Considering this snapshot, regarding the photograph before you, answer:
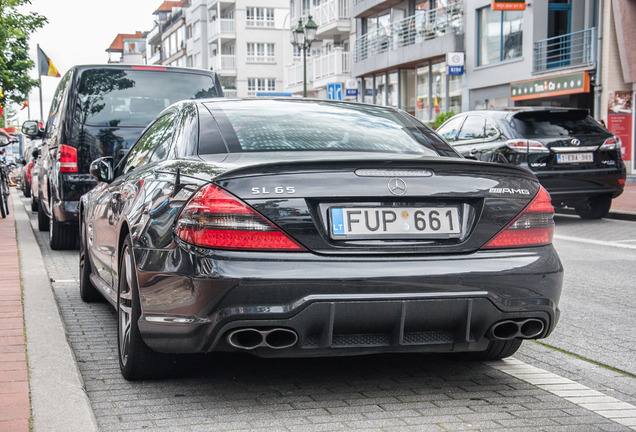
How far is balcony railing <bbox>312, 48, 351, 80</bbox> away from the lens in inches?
1848

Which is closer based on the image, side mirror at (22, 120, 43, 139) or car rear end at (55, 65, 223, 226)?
car rear end at (55, 65, 223, 226)

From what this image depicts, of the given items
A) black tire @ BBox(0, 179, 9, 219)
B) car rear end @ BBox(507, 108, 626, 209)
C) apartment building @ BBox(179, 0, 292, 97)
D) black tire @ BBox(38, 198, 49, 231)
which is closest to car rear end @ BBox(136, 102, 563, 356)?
car rear end @ BBox(507, 108, 626, 209)

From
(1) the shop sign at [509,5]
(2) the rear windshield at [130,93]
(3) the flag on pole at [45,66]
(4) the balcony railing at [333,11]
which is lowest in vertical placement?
(2) the rear windshield at [130,93]

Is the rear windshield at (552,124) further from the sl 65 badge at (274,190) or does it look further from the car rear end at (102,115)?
the sl 65 badge at (274,190)

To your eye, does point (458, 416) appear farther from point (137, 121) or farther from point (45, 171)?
point (45, 171)

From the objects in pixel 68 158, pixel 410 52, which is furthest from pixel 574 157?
pixel 410 52

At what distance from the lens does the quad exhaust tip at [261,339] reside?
148 inches

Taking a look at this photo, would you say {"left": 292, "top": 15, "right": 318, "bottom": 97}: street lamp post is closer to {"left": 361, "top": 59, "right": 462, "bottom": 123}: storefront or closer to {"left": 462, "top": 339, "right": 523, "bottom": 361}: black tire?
{"left": 361, "top": 59, "right": 462, "bottom": 123}: storefront

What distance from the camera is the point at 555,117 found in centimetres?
1380

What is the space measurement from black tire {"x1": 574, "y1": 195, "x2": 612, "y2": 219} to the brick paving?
9.76m

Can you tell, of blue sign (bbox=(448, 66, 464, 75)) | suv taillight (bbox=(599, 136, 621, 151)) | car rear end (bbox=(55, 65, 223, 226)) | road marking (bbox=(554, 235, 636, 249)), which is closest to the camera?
car rear end (bbox=(55, 65, 223, 226))

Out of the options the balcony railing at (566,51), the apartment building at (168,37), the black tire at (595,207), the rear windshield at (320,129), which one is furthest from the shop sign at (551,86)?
the apartment building at (168,37)

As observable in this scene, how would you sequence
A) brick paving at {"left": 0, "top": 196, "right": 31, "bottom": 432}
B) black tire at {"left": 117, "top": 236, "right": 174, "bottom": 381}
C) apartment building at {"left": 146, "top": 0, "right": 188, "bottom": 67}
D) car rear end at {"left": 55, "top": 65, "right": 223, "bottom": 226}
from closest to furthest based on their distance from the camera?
brick paving at {"left": 0, "top": 196, "right": 31, "bottom": 432} → black tire at {"left": 117, "top": 236, "right": 174, "bottom": 381} → car rear end at {"left": 55, "top": 65, "right": 223, "bottom": 226} → apartment building at {"left": 146, "top": 0, "right": 188, "bottom": 67}

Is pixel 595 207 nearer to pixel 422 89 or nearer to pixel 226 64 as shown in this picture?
pixel 422 89
